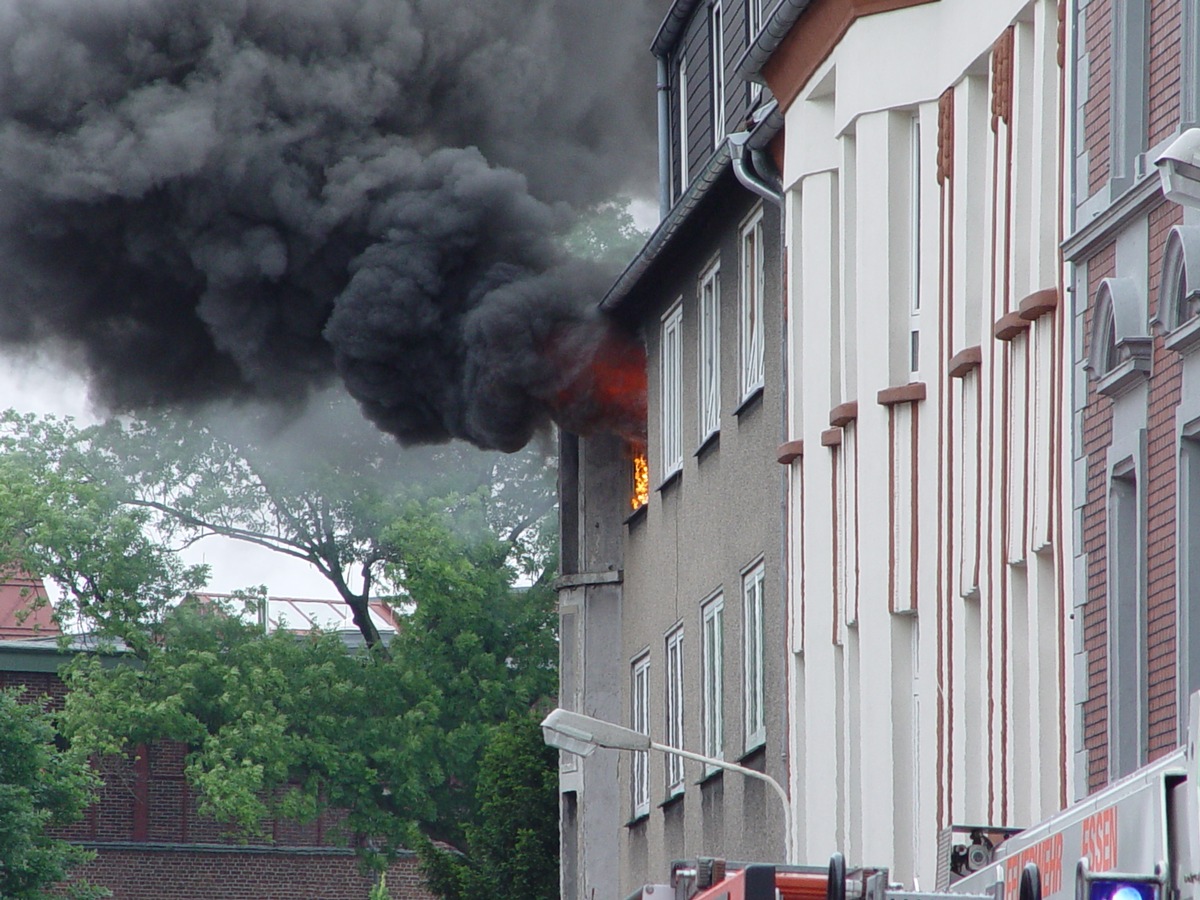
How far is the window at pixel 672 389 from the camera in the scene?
2009 cm

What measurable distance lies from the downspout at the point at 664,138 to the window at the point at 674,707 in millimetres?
4134

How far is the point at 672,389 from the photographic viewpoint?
20406 mm

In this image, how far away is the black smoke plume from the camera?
822 inches

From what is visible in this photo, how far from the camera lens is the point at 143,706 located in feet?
115

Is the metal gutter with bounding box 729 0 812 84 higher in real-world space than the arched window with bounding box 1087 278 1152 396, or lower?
higher

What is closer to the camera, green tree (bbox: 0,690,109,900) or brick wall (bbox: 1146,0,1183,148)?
brick wall (bbox: 1146,0,1183,148)

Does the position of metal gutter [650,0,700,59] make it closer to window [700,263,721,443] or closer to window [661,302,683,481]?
window [661,302,683,481]

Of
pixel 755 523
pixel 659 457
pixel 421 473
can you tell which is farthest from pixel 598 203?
pixel 421 473

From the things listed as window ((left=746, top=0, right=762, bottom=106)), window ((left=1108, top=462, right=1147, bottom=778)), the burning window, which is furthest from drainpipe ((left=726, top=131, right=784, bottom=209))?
window ((left=1108, top=462, right=1147, bottom=778))

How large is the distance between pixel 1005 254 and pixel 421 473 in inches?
1018

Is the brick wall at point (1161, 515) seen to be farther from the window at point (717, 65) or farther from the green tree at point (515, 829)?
the green tree at point (515, 829)

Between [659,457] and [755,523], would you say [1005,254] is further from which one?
[659,457]

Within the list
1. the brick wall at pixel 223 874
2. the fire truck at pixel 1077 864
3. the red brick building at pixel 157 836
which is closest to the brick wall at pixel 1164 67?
the fire truck at pixel 1077 864

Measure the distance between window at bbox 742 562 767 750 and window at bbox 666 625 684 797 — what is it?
7.43 feet
